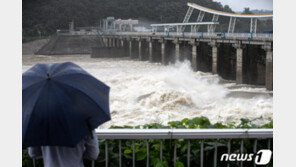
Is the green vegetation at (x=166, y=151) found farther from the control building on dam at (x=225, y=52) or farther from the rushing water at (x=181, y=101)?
the control building on dam at (x=225, y=52)

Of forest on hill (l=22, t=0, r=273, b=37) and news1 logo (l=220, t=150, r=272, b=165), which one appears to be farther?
forest on hill (l=22, t=0, r=273, b=37)

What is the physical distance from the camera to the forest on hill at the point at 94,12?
41.8m

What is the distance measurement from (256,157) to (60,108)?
1.28 metres

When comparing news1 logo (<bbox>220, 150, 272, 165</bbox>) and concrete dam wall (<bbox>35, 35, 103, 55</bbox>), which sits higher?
concrete dam wall (<bbox>35, 35, 103, 55</bbox>)

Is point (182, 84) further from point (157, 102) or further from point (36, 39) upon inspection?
point (36, 39)

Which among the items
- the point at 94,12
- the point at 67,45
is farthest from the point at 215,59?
the point at 94,12

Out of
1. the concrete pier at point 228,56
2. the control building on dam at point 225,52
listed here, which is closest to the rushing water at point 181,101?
the concrete pier at point 228,56

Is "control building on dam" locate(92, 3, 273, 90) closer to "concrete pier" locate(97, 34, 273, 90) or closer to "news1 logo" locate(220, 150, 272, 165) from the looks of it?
"concrete pier" locate(97, 34, 273, 90)

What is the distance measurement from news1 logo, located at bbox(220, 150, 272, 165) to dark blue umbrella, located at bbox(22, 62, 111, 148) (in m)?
0.96

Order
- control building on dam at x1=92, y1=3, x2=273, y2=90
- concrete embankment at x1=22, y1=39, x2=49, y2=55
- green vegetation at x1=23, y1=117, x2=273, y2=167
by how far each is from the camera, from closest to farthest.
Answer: green vegetation at x1=23, y1=117, x2=273, y2=167, control building on dam at x1=92, y1=3, x2=273, y2=90, concrete embankment at x1=22, y1=39, x2=49, y2=55

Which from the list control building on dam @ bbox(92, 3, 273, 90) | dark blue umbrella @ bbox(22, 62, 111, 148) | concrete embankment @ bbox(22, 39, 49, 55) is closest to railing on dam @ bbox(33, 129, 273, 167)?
dark blue umbrella @ bbox(22, 62, 111, 148)

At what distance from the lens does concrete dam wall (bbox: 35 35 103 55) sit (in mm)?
43647

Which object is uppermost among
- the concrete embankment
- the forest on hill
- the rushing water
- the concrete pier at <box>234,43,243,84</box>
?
the forest on hill

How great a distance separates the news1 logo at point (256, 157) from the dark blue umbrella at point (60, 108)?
96 cm
